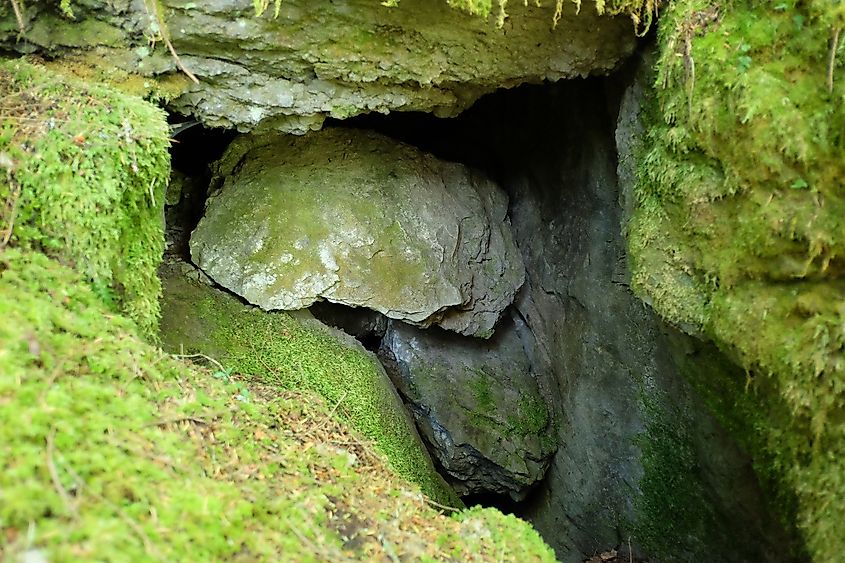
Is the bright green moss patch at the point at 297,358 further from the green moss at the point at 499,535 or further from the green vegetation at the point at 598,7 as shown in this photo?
the green vegetation at the point at 598,7

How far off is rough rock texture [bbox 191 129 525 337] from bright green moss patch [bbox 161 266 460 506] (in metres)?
0.21

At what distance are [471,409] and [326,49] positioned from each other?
3.04 metres

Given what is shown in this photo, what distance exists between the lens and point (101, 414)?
1.67 metres

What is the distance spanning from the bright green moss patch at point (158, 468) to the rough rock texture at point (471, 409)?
1.99m

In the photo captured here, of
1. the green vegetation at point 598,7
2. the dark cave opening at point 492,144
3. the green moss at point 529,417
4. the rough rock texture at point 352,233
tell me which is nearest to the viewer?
the green vegetation at point 598,7

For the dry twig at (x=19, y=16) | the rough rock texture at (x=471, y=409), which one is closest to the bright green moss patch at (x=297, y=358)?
the rough rock texture at (x=471, y=409)

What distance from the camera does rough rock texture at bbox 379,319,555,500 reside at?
465 centimetres

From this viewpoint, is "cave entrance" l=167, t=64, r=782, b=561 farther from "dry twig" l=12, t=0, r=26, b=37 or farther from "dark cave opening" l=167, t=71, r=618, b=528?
"dry twig" l=12, t=0, r=26, b=37

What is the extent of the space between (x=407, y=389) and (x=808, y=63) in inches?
133

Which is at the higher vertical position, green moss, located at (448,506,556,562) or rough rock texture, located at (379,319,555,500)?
green moss, located at (448,506,556,562)

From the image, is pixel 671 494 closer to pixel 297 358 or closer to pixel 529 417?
pixel 529 417

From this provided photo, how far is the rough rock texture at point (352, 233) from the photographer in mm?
3926

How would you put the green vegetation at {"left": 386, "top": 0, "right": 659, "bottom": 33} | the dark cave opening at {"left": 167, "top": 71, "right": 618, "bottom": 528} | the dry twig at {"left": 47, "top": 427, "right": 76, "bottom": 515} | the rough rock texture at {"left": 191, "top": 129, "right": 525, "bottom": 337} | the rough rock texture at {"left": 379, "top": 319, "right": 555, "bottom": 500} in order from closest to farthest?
1. the dry twig at {"left": 47, "top": 427, "right": 76, "bottom": 515}
2. the green vegetation at {"left": 386, "top": 0, "right": 659, "bottom": 33}
3. the rough rock texture at {"left": 191, "top": 129, "right": 525, "bottom": 337}
4. the dark cave opening at {"left": 167, "top": 71, "right": 618, "bottom": 528}
5. the rough rock texture at {"left": 379, "top": 319, "right": 555, "bottom": 500}

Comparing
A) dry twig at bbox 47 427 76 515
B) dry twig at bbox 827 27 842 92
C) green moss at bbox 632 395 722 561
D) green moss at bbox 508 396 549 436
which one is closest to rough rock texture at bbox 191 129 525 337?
green moss at bbox 508 396 549 436
